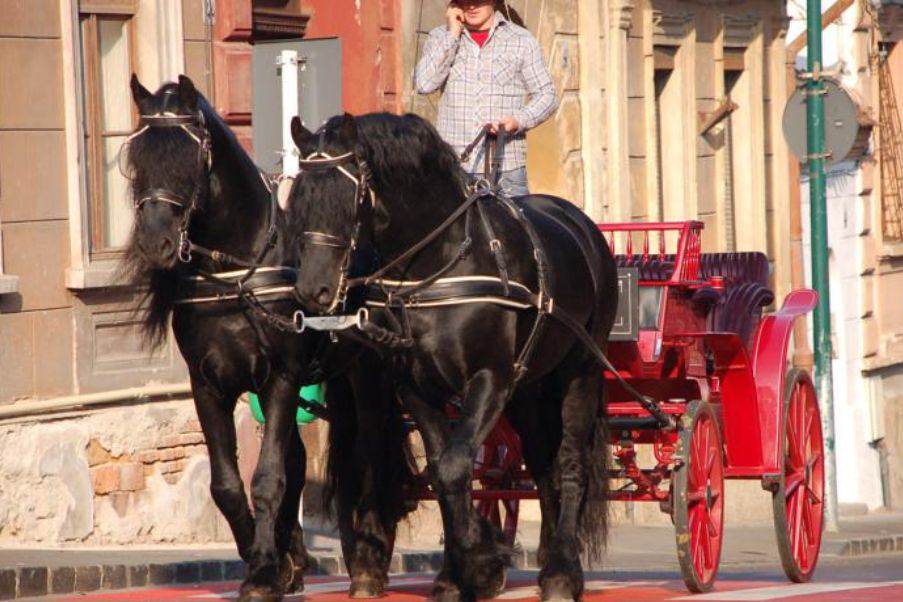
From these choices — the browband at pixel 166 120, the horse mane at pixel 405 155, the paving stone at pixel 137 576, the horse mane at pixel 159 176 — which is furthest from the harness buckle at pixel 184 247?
the paving stone at pixel 137 576

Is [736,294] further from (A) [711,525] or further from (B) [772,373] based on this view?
(A) [711,525]

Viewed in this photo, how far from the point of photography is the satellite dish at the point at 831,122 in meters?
19.8

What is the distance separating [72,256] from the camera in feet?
48.4

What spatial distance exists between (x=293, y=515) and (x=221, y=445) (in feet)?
2.80

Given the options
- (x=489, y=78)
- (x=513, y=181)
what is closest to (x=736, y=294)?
(x=513, y=181)

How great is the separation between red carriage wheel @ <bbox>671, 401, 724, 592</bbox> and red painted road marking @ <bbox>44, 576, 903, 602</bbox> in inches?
5.8

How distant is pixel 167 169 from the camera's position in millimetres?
9219

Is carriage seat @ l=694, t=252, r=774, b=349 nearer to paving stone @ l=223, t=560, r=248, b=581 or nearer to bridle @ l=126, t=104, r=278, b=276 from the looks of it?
bridle @ l=126, t=104, r=278, b=276

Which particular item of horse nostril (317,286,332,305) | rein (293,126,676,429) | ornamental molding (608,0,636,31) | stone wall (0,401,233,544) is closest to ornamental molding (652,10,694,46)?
ornamental molding (608,0,636,31)

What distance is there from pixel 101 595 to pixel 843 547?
8831 mm

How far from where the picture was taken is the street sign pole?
1991cm

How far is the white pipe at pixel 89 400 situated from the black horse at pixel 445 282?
503 cm

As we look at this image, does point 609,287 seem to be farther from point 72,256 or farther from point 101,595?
point 72,256

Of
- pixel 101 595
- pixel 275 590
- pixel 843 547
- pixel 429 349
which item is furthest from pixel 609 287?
pixel 843 547
